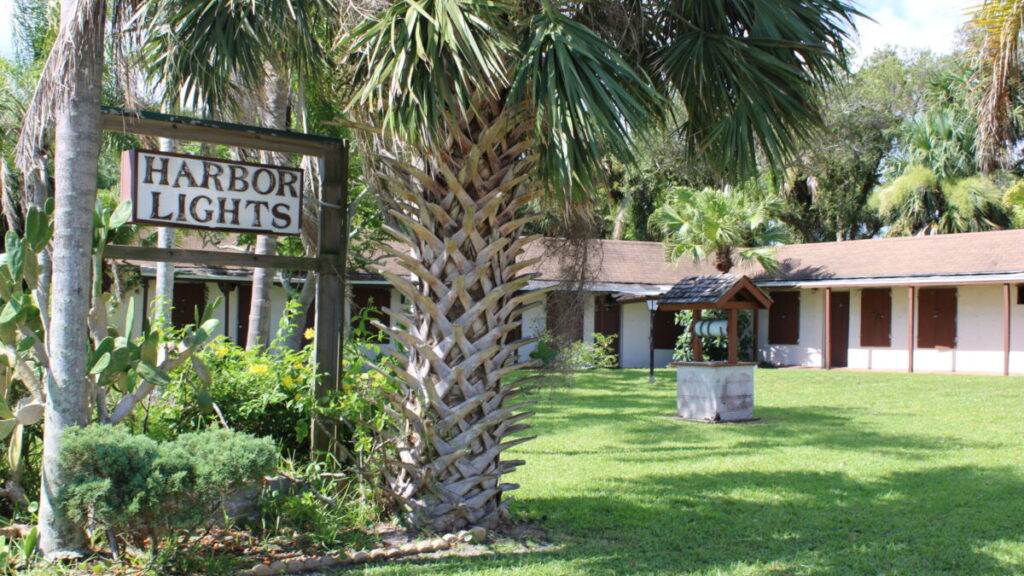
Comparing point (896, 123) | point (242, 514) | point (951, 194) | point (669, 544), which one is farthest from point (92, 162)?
point (896, 123)

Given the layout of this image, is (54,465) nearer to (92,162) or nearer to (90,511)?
(90,511)

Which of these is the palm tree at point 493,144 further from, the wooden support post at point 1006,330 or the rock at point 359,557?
the wooden support post at point 1006,330

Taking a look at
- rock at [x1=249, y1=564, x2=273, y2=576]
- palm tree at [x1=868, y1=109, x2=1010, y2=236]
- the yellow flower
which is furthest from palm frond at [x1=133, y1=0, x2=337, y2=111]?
palm tree at [x1=868, y1=109, x2=1010, y2=236]

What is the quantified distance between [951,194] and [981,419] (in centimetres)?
1643

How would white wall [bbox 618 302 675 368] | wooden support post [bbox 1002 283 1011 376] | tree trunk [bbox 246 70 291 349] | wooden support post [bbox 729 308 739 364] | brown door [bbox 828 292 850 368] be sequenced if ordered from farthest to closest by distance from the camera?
white wall [bbox 618 302 675 368], brown door [bbox 828 292 850 368], wooden support post [bbox 1002 283 1011 376], wooden support post [bbox 729 308 739 364], tree trunk [bbox 246 70 291 349]

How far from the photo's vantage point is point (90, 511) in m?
4.48

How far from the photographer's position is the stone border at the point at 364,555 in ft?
16.5

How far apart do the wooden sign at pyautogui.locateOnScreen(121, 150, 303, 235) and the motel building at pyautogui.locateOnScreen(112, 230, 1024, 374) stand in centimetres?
1279

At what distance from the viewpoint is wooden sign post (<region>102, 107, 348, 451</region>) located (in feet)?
18.4

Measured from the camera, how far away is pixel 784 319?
24.8 m

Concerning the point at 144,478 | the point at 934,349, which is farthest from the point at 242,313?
the point at 144,478

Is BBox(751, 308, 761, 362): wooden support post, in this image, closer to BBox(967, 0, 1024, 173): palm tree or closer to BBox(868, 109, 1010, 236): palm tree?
BBox(868, 109, 1010, 236): palm tree

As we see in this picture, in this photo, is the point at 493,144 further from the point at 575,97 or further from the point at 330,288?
the point at 330,288

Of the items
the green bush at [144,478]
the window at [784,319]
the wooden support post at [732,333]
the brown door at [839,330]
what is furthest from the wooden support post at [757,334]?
the green bush at [144,478]
